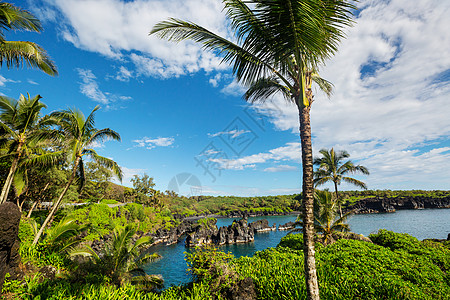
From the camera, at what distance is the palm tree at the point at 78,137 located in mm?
11914

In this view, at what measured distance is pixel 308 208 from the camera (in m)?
4.18

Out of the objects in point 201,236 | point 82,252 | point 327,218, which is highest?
point 327,218

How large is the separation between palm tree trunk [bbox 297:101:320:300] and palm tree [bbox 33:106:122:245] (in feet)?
41.8

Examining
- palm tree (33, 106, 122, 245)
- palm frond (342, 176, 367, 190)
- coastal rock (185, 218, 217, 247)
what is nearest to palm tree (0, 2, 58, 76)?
palm tree (33, 106, 122, 245)

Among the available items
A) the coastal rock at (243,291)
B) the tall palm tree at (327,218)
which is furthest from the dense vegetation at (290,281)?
the tall palm tree at (327,218)

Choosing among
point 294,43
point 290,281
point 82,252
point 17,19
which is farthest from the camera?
point 82,252

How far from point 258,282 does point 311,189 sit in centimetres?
382

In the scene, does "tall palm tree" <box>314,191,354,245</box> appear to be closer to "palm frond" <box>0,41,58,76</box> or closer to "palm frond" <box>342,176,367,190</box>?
"palm frond" <box>342,176,367,190</box>

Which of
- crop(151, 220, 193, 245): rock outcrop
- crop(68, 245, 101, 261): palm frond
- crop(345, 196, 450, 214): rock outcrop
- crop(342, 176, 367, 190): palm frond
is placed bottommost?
crop(151, 220, 193, 245): rock outcrop

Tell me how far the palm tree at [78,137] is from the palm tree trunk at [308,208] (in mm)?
12731

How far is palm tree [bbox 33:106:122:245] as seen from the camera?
11914 mm

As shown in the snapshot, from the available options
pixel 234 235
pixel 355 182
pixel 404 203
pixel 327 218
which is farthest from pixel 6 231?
pixel 404 203

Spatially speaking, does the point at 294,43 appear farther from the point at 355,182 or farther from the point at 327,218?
the point at 355,182

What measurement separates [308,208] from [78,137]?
1347 centimetres
